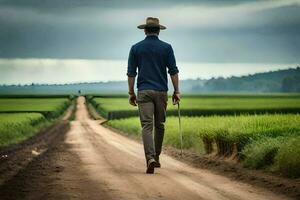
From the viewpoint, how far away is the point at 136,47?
463 inches

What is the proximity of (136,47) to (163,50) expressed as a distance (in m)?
0.49

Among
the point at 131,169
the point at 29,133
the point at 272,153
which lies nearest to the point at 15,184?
the point at 131,169

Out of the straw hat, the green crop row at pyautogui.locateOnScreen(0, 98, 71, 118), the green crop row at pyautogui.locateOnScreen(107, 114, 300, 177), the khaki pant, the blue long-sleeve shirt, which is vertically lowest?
the green crop row at pyautogui.locateOnScreen(0, 98, 71, 118)

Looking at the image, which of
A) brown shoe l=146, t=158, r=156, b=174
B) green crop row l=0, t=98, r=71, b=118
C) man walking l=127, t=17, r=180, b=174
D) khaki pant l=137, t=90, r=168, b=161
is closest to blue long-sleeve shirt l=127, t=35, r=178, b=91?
man walking l=127, t=17, r=180, b=174

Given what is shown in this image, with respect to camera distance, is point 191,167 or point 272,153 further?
point 191,167

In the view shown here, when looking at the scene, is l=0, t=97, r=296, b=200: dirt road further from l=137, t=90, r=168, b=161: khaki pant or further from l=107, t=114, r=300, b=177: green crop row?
l=107, t=114, r=300, b=177: green crop row

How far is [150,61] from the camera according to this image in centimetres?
1176

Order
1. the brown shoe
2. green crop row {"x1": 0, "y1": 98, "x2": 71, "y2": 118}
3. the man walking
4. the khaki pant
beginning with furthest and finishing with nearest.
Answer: green crop row {"x1": 0, "y1": 98, "x2": 71, "y2": 118}
the man walking
the khaki pant
the brown shoe

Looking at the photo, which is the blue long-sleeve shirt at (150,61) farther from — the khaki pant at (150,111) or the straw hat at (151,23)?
the straw hat at (151,23)

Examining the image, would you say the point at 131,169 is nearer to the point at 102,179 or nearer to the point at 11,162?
the point at 102,179

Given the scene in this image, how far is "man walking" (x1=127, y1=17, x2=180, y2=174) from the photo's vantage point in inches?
458

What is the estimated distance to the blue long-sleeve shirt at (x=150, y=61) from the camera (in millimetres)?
11727

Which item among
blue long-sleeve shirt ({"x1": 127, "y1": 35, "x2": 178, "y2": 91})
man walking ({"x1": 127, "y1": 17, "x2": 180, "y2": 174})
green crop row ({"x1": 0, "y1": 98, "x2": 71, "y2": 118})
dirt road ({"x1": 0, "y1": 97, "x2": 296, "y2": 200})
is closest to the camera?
dirt road ({"x1": 0, "y1": 97, "x2": 296, "y2": 200})

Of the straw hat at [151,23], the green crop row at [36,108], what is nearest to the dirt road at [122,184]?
the straw hat at [151,23]
